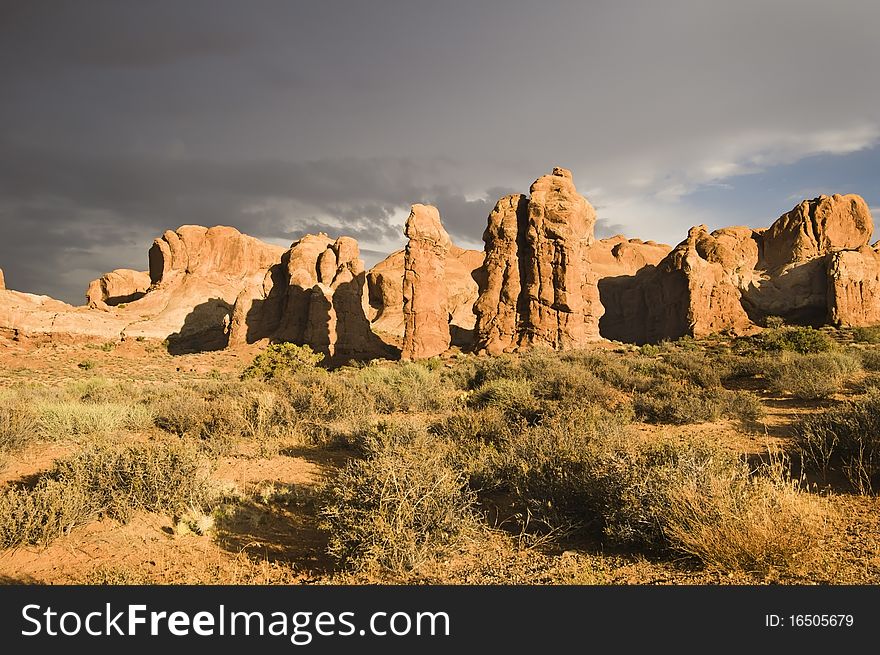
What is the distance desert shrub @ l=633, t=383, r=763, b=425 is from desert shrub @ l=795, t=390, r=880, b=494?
6.99 feet

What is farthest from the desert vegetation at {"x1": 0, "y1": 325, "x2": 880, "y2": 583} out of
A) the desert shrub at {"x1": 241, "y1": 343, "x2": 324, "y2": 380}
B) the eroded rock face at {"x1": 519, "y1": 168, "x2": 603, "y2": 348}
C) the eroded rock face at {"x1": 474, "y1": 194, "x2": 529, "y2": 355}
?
the eroded rock face at {"x1": 474, "y1": 194, "x2": 529, "y2": 355}

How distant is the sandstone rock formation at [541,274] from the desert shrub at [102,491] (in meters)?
27.9

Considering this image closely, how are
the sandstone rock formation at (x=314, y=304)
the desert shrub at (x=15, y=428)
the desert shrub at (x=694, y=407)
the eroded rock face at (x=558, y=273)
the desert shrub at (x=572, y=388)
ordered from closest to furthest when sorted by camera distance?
1. the desert shrub at (x=15, y=428)
2. the desert shrub at (x=694, y=407)
3. the desert shrub at (x=572, y=388)
4. the eroded rock face at (x=558, y=273)
5. the sandstone rock formation at (x=314, y=304)

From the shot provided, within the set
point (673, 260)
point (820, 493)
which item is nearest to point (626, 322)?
point (673, 260)

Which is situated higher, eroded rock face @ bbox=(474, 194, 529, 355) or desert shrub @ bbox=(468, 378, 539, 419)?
eroded rock face @ bbox=(474, 194, 529, 355)

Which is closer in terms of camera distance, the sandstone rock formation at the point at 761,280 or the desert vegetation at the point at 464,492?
the desert vegetation at the point at 464,492

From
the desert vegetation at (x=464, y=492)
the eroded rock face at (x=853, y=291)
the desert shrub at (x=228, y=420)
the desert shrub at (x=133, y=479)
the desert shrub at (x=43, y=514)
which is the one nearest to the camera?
the desert vegetation at (x=464, y=492)

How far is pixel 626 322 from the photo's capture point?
5088 centimetres

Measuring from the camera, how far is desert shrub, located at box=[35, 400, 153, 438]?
344 inches

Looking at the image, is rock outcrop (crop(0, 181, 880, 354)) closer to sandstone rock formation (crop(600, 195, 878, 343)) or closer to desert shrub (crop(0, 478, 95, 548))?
sandstone rock formation (crop(600, 195, 878, 343))

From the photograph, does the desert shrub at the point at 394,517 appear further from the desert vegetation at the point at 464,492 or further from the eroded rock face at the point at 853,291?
the eroded rock face at the point at 853,291

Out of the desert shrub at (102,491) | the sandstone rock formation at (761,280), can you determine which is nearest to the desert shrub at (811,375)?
the desert shrub at (102,491)

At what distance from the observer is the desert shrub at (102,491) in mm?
4684

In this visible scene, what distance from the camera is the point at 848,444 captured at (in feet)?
20.4
